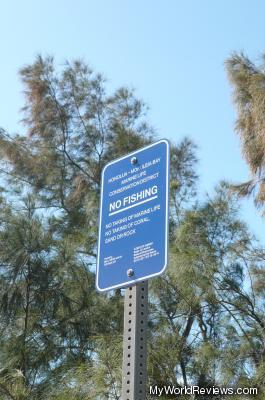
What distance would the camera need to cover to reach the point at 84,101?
795cm

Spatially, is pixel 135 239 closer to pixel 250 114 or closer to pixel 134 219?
pixel 134 219

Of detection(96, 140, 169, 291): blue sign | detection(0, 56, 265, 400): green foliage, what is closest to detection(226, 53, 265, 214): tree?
detection(0, 56, 265, 400): green foliage

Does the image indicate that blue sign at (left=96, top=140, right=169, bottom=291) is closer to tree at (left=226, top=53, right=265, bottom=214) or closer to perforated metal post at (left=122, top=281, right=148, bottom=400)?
perforated metal post at (left=122, top=281, right=148, bottom=400)

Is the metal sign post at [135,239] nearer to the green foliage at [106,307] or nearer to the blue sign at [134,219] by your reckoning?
the blue sign at [134,219]

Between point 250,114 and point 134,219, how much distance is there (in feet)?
15.3

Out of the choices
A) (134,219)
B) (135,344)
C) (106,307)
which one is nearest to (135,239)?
(134,219)

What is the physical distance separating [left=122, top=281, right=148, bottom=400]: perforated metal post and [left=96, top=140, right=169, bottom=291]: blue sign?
0.04 meters

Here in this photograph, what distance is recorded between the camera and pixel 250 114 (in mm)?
5934

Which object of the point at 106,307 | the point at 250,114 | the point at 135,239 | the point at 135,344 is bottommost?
the point at 135,344

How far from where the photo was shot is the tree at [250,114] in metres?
5.71

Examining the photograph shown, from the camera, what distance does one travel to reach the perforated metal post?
1.29m

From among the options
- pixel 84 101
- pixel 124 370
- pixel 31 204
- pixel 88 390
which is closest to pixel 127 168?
pixel 124 370

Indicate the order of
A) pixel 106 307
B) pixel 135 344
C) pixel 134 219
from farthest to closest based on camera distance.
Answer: pixel 106 307 < pixel 134 219 < pixel 135 344

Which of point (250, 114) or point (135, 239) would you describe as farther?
point (250, 114)
